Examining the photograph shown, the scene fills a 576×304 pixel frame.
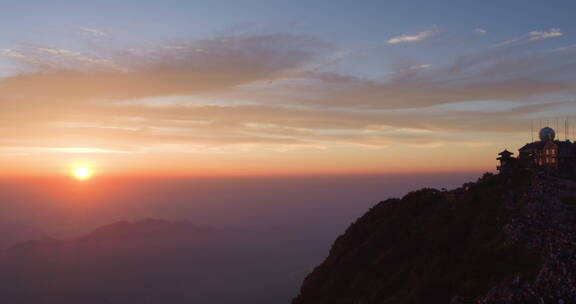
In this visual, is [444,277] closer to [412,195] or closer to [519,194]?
[519,194]

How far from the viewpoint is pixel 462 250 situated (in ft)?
84.8

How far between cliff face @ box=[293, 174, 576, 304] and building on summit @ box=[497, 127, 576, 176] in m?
7.97

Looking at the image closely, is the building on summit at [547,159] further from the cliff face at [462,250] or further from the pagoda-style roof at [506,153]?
the cliff face at [462,250]

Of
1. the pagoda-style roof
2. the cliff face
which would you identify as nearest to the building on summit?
the pagoda-style roof

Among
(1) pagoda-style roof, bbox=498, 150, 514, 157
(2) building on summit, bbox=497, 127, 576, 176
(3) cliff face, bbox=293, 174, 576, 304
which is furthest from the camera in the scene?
(1) pagoda-style roof, bbox=498, 150, 514, 157

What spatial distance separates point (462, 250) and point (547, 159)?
2827 centimetres

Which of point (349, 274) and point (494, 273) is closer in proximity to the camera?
point (494, 273)

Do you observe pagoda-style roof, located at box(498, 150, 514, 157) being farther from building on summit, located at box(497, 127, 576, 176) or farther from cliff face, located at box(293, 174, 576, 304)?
cliff face, located at box(293, 174, 576, 304)

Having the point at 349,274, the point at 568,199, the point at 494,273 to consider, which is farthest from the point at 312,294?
the point at 568,199

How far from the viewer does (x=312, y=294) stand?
33.8 m

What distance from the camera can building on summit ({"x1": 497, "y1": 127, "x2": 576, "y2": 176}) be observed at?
43.7 metres

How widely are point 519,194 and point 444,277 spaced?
11828 mm

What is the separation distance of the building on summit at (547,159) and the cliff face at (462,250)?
7973 mm

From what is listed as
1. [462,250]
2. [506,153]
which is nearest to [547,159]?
[506,153]
